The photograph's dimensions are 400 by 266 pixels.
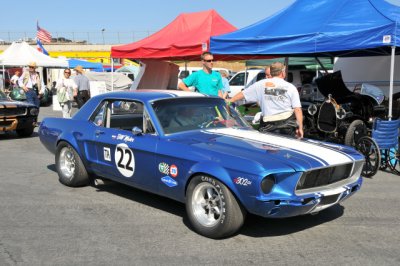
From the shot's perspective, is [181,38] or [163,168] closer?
[163,168]

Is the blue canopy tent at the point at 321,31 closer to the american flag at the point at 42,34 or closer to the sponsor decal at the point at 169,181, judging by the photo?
the sponsor decal at the point at 169,181

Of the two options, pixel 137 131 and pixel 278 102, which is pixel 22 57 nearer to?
pixel 278 102

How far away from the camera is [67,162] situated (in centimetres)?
623

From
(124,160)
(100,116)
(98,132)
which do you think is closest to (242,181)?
(124,160)

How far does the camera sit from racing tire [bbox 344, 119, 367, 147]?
754cm

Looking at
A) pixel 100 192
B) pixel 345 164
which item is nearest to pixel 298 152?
pixel 345 164

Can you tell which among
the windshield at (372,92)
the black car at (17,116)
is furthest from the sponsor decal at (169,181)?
the black car at (17,116)

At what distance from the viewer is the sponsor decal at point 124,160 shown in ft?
16.3

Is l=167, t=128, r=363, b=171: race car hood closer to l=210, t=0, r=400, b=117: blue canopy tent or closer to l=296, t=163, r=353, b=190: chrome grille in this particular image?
l=296, t=163, r=353, b=190: chrome grille

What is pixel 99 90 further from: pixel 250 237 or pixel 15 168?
pixel 250 237

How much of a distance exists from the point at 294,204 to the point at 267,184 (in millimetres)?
289

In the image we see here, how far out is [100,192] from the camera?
19.5 ft

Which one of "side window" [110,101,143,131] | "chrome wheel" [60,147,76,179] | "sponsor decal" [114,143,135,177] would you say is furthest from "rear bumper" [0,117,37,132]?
"sponsor decal" [114,143,135,177]

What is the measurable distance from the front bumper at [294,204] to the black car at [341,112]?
371 cm
